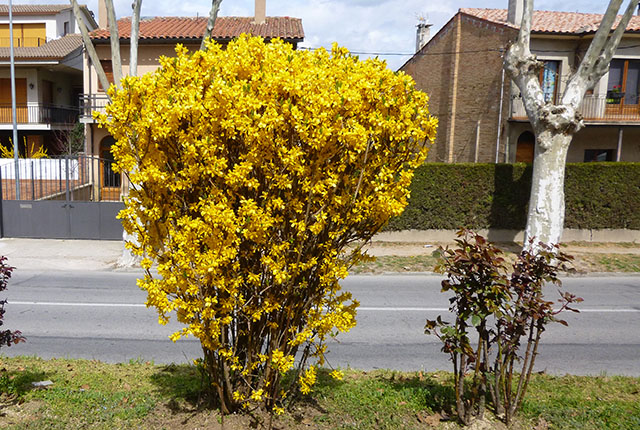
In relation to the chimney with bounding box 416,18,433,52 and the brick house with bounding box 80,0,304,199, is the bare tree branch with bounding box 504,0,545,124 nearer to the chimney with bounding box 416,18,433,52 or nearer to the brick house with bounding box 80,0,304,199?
the brick house with bounding box 80,0,304,199

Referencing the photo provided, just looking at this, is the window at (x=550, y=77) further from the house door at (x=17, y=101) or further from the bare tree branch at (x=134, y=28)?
the house door at (x=17, y=101)

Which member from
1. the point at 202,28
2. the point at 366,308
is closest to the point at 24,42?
the point at 202,28

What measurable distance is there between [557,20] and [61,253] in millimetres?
20999

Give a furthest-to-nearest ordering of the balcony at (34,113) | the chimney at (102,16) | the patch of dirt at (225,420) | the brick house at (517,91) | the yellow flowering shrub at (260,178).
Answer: the balcony at (34,113)
the chimney at (102,16)
the brick house at (517,91)
the patch of dirt at (225,420)
the yellow flowering shrub at (260,178)

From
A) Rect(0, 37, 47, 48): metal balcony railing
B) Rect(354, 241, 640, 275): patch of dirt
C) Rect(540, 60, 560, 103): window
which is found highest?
Rect(0, 37, 47, 48): metal balcony railing

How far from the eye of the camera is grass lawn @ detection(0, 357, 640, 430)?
175 inches

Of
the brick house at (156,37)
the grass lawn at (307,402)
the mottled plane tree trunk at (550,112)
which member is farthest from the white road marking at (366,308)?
the brick house at (156,37)

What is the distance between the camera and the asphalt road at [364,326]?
22.7ft

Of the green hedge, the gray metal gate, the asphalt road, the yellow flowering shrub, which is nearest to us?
the yellow flowering shrub

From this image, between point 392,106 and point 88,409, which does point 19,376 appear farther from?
point 392,106

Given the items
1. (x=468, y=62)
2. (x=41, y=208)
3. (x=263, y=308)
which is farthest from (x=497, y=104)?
(x=263, y=308)

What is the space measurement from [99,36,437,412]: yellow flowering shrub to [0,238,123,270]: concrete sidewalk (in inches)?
402

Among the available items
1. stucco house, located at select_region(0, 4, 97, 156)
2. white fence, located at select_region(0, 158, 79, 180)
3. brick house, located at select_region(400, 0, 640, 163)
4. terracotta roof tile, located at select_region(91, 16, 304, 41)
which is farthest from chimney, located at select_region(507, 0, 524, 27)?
stucco house, located at select_region(0, 4, 97, 156)

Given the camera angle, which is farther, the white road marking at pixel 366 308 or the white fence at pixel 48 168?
the white fence at pixel 48 168
